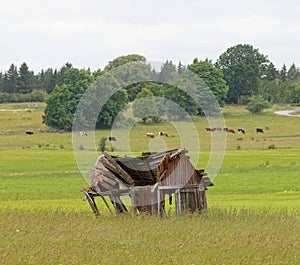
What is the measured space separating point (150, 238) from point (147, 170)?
6.99 metres

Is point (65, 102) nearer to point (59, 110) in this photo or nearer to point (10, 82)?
point (59, 110)

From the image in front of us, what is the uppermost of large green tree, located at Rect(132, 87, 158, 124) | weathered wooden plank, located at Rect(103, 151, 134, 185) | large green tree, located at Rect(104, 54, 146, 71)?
large green tree, located at Rect(104, 54, 146, 71)

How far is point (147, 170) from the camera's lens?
24062mm

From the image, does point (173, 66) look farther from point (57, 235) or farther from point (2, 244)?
point (2, 244)

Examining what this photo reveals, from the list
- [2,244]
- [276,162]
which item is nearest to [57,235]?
[2,244]

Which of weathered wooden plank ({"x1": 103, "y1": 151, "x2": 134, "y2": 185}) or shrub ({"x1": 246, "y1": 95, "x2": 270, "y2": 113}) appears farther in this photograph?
shrub ({"x1": 246, "y1": 95, "x2": 270, "y2": 113})

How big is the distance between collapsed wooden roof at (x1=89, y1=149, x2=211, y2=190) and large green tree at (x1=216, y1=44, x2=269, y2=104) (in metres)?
142

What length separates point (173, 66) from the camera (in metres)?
27.6

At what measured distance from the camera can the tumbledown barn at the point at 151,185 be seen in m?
23.0

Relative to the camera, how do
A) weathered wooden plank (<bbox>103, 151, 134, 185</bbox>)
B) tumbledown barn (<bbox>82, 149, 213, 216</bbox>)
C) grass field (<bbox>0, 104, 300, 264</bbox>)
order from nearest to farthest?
1. grass field (<bbox>0, 104, 300, 264</bbox>)
2. tumbledown barn (<bbox>82, 149, 213, 216</bbox>)
3. weathered wooden plank (<bbox>103, 151, 134, 185</bbox>)

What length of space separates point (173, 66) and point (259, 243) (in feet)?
40.8

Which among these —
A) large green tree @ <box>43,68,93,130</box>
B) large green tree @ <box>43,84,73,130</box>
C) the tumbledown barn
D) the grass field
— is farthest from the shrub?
the tumbledown barn

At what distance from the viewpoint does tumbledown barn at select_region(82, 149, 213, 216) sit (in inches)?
907

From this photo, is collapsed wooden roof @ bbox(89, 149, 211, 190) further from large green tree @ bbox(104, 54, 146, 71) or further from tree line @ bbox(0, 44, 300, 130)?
tree line @ bbox(0, 44, 300, 130)
